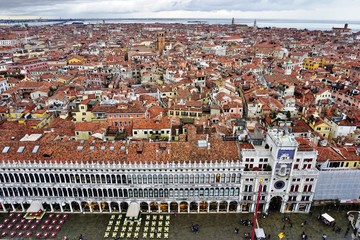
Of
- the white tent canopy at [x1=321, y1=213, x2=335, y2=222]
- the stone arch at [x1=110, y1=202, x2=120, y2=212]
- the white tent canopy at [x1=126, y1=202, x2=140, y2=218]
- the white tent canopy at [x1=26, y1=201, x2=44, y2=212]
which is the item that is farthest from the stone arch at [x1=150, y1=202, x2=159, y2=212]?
the white tent canopy at [x1=321, y1=213, x2=335, y2=222]

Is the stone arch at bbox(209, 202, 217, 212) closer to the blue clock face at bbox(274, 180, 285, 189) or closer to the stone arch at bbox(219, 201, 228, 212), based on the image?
the stone arch at bbox(219, 201, 228, 212)

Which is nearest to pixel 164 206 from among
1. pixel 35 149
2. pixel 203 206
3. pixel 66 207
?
pixel 203 206

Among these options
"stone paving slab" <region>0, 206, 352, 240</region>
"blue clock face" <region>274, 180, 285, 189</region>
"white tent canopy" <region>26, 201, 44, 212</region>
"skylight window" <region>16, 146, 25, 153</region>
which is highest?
"skylight window" <region>16, 146, 25, 153</region>

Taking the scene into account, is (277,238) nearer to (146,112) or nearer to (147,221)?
(147,221)

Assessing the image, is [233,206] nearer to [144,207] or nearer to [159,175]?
[159,175]

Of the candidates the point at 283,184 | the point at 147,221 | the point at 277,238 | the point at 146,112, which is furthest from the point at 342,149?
the point at 146,112

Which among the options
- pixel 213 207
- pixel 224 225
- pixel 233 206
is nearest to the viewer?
pixel 224 225

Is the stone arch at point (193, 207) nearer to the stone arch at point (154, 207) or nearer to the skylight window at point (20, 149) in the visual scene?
the stone arch at point (154, 207)

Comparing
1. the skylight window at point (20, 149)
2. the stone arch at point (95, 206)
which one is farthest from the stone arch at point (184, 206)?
Answer: the skylight window at point (20, 149)

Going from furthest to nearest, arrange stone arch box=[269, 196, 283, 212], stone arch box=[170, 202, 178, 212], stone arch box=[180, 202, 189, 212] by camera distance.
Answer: stone arch box=[269, 196, 283, 212], stone arch box=[170, 202, 178, 212], stone arch box=[180, 202, 189, 212]
